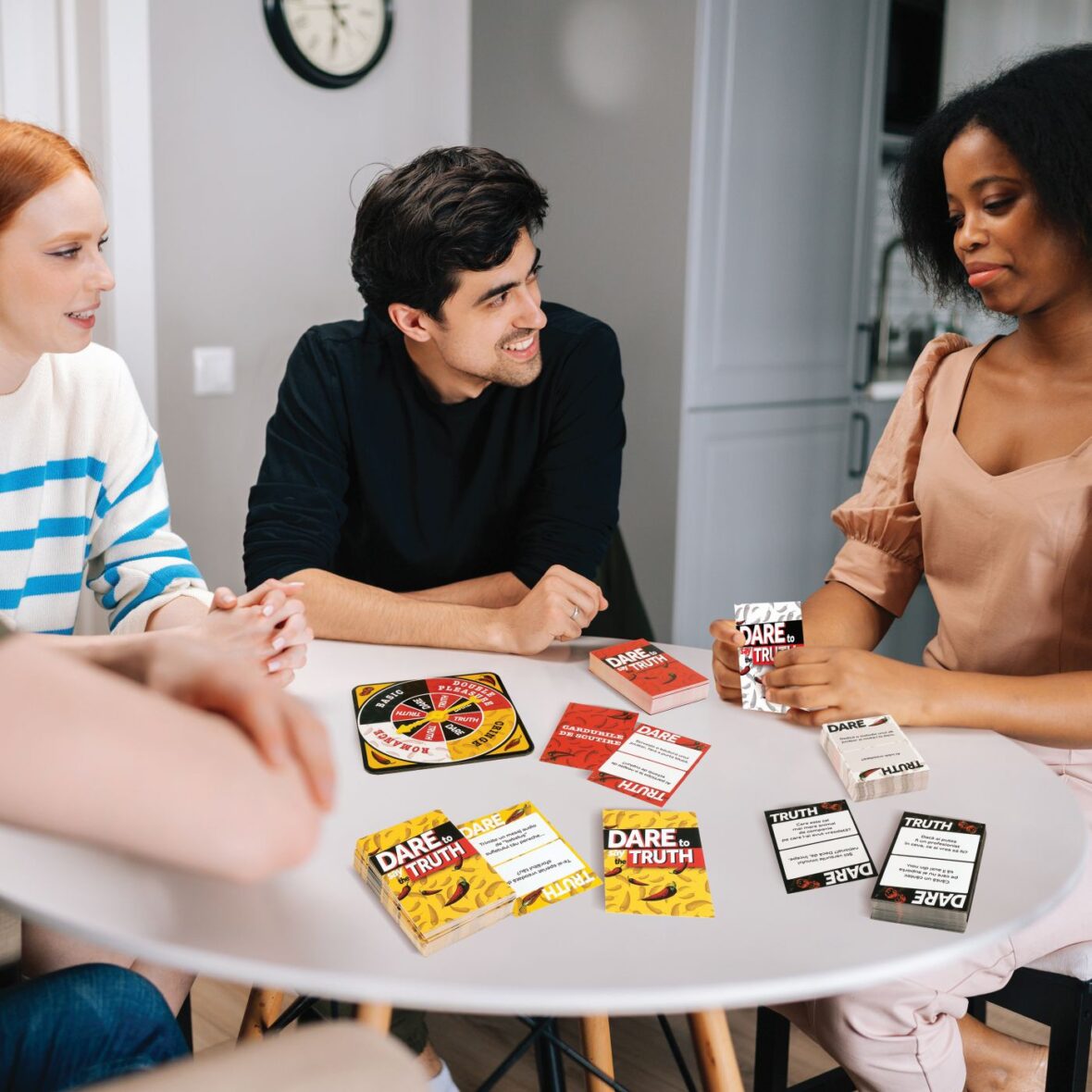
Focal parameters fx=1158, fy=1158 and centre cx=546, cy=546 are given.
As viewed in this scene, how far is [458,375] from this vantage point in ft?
6.34

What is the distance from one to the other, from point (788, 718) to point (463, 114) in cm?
232

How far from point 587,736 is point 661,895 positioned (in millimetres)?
334

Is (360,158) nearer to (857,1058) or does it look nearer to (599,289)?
(599,289)

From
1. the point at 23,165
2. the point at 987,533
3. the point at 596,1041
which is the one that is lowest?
the point at 596,1041

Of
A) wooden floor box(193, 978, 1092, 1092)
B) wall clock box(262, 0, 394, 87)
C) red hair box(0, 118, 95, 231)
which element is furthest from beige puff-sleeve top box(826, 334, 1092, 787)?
wall clock box(262, 0, 394, 87)

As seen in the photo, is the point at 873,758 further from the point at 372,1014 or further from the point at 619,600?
the point at 619,600

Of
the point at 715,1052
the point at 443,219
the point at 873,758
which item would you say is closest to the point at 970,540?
the point at 873,758

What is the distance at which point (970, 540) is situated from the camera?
1507mm

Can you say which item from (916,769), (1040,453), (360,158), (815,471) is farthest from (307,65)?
(916,769)

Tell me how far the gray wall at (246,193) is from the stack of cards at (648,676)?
5.46 ft

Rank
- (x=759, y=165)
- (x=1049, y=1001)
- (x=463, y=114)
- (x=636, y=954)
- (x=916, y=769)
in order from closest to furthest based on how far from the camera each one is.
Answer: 1. (x=636, y=954)
2. (x=916, y=769)
3. (x=1049, y=1001)
4. (x=759, y=165)
5. (x=463, y=114)

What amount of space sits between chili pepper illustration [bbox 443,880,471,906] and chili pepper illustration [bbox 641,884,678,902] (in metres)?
0.14

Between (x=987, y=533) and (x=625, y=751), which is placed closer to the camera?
(x=625, y=751)

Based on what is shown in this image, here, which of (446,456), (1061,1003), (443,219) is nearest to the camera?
(1061,1003)
